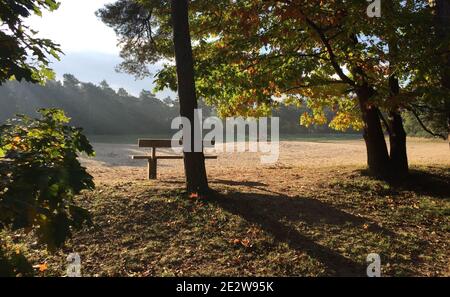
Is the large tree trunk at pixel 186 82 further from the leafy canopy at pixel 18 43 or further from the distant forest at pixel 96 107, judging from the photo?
the distant forest at pixel 96 107

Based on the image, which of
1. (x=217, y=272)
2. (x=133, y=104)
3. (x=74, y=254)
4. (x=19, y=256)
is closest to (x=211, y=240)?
(x=217, y=272)

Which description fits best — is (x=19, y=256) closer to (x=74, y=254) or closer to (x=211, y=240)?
(x=74, y=254)

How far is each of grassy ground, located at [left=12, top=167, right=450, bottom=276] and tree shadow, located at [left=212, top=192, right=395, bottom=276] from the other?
0.06 ft

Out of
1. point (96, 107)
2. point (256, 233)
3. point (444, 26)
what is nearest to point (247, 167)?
point (444, 26)

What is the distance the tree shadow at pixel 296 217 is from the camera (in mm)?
6148

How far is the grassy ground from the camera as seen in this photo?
19.9 ft

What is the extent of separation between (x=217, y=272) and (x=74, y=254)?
92.8 inches

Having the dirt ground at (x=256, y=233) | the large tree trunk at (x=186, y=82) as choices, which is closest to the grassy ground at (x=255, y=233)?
the dirt ground at (x=256, y=233)

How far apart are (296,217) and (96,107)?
54665 millimetres

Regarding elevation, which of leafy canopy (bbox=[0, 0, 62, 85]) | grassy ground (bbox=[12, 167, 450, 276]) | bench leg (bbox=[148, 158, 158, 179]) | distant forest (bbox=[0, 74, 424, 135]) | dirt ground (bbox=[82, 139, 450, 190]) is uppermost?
distant forest (bbox=[0, 74, 424, 135])

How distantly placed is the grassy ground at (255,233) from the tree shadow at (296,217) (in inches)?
0.7

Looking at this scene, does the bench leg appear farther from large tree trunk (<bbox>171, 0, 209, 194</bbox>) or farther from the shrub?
the shrub

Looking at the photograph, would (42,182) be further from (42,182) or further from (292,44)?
(292,44)

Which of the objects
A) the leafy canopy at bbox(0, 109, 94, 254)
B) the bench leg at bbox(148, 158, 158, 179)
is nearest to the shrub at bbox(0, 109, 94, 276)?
the leafy canopy at bbox(0, 109, 94, 254)
